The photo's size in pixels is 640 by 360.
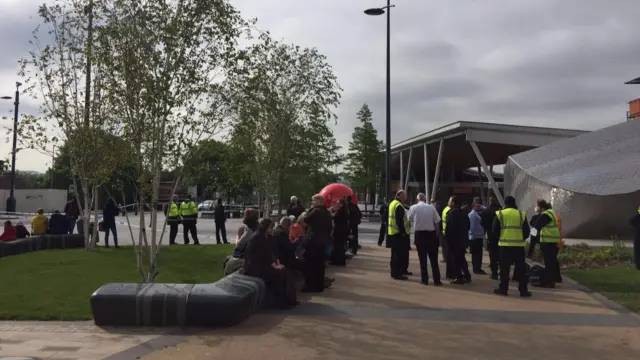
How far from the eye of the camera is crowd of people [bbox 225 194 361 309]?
8531 mm

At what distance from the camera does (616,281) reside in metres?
11.8

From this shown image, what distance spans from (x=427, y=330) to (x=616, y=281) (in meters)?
6.53

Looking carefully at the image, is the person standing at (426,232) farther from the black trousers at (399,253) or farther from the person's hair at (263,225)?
the person's hair at (263,225)

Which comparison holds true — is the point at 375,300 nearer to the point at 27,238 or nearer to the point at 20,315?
the point at 20,315

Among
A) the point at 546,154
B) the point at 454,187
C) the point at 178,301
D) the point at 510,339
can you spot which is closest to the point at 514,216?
the point at 510,339

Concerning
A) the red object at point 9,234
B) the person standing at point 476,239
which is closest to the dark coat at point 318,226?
the person standing at point 476,239

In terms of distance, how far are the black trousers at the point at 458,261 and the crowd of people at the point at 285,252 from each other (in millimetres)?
2650

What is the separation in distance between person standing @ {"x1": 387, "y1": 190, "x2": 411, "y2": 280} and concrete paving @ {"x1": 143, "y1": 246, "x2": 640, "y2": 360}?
1346mm

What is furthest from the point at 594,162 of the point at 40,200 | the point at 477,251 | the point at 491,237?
the point at 40,200

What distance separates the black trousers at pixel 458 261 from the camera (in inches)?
451

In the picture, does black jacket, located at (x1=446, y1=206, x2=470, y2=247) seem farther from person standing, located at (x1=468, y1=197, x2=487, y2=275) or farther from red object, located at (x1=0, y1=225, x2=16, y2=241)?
red object, located at (x1=0, y1=225, x2=16, y2=241)

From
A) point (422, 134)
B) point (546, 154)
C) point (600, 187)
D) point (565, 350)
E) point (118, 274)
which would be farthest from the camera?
point (422, 134)

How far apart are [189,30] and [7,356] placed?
5.76 metres

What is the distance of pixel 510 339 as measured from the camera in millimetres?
6945
